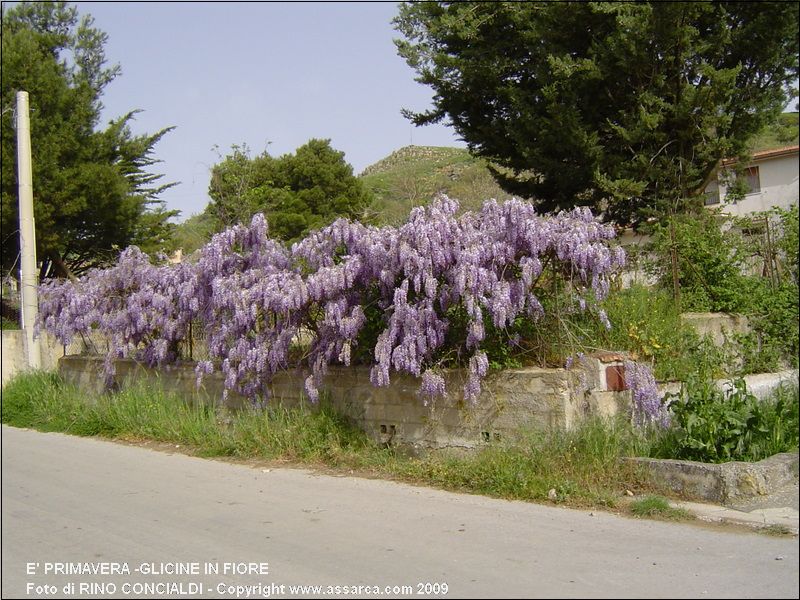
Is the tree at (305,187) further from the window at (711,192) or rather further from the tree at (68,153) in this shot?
the window at (711,192)

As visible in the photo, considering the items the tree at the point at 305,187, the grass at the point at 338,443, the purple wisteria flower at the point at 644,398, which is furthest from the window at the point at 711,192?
the tree at the point at 305,187

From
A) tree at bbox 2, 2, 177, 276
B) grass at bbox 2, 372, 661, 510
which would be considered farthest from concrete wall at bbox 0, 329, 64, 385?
tree at bbox 2, 2, 177, 276

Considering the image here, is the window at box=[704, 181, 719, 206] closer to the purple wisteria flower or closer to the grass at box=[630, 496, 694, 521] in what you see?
the purple wisteria flower

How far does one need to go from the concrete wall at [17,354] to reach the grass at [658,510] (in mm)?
12664

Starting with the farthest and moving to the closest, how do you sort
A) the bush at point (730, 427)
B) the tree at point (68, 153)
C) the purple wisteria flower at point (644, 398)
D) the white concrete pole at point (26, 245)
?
the tree at point (68, 153), the white concrete pole at point (26, 245), the purple wisteria flower at point (644, 398), the bush at point (730, 427)

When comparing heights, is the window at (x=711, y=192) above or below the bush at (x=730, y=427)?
above

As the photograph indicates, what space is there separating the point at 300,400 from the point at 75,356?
668 cm

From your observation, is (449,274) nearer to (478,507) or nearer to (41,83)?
(478,507)

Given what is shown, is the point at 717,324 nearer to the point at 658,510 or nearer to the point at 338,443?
the point at 658,510

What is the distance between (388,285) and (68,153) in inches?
581

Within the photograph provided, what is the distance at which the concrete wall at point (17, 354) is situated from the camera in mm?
15742

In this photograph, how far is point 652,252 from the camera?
11.7m

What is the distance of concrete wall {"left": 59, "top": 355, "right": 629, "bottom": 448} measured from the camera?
8.06 metres

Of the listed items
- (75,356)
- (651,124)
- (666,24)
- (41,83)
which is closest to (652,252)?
(651,124)
